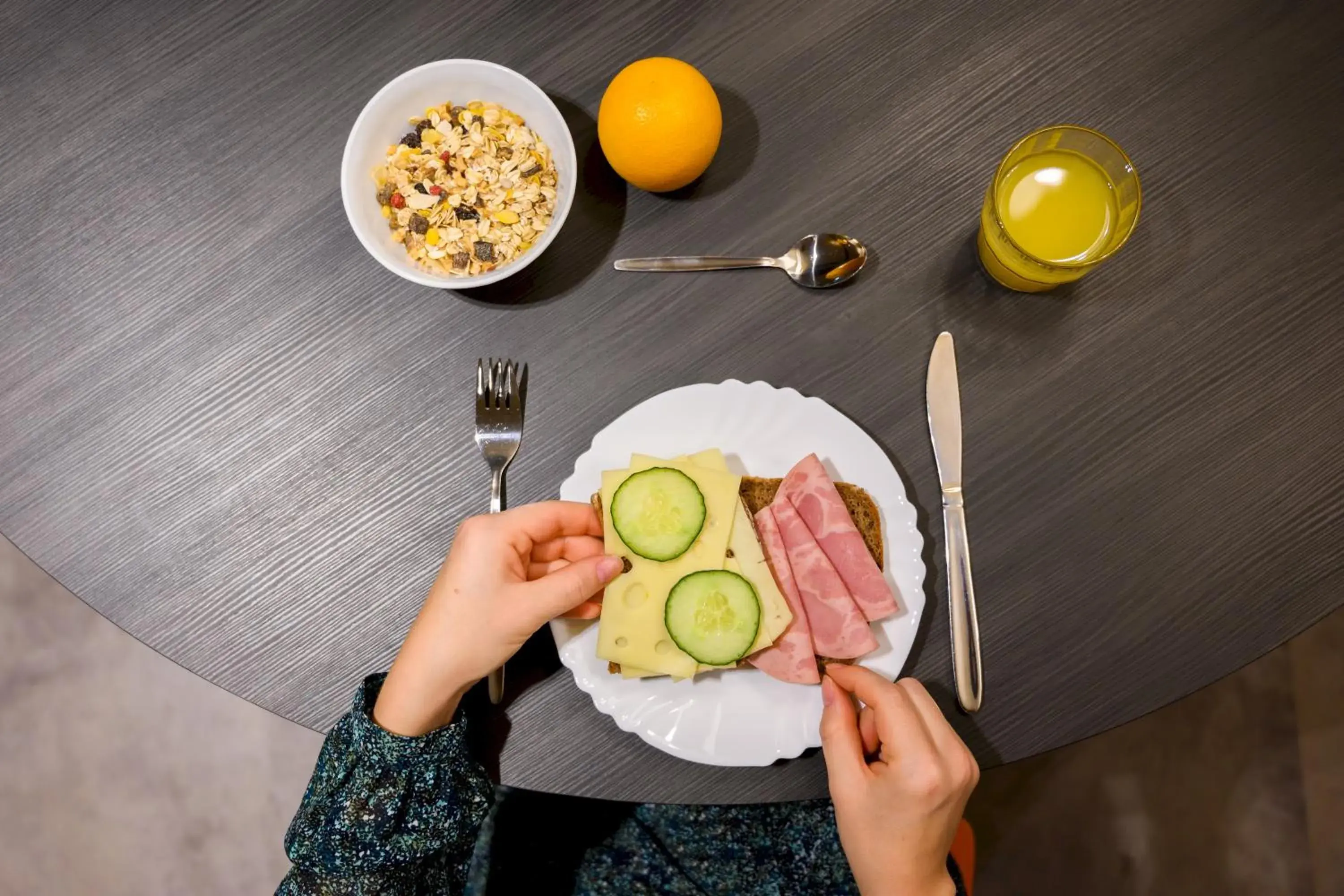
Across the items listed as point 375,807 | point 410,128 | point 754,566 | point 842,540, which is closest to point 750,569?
point 754,566

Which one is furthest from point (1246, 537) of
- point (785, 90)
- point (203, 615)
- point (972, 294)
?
point (203, 615)

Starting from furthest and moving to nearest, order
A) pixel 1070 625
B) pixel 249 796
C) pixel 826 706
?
1. pixel 249 796
2. pixel 1070 625
3. pixel 826 706

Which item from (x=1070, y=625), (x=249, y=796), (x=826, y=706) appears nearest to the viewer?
(x=826, y=706)

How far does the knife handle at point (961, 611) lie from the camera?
3.69 feet

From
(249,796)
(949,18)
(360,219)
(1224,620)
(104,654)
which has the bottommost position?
(249,796)

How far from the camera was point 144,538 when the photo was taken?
3.85ft

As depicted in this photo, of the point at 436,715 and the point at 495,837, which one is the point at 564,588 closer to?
the point at 436,715

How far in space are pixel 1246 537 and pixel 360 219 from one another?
4.09 feet

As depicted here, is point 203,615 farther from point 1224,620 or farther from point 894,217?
point 1224,620

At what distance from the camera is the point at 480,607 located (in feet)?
3.33

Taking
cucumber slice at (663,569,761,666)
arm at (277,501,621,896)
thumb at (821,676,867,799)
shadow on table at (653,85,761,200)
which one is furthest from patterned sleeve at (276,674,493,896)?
shadow on table at (653,85,761,200)

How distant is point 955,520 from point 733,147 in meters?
0.60

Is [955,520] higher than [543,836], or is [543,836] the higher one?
[955,520]

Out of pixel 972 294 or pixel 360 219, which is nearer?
pixel 360 219
